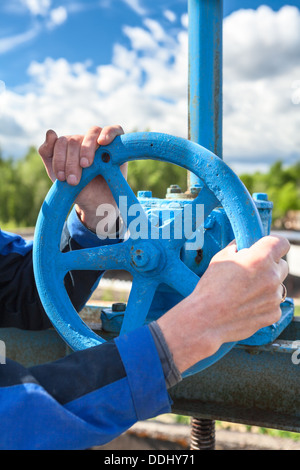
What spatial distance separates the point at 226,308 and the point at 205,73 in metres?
0.93

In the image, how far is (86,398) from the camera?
770 mm

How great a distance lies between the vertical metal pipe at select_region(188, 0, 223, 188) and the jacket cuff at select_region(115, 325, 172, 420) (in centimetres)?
83

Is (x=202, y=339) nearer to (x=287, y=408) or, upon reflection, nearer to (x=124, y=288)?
(x=287, y=408)

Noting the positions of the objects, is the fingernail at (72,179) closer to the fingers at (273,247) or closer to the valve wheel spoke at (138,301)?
the valve wheel spoke at (138,301)

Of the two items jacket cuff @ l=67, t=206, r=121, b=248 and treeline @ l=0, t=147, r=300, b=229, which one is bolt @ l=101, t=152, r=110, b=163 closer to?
jacket cuff @ l=67, t=206, r=121, b=248

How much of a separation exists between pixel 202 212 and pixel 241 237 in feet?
0.55

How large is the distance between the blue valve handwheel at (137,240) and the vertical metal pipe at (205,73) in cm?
44

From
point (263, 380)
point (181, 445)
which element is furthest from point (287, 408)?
point (181, 445)

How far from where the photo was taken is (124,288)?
668 centimetres

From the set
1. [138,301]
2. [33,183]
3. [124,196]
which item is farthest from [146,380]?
[33,183]

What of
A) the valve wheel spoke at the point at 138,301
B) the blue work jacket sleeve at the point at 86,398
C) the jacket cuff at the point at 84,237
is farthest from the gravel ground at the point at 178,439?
the blue work jacket sleeve at the point at 86,398

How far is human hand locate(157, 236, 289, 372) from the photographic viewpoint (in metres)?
0.76

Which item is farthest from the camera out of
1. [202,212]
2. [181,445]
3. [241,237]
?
[181,445]

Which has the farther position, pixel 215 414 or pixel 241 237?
pixel 215 414
